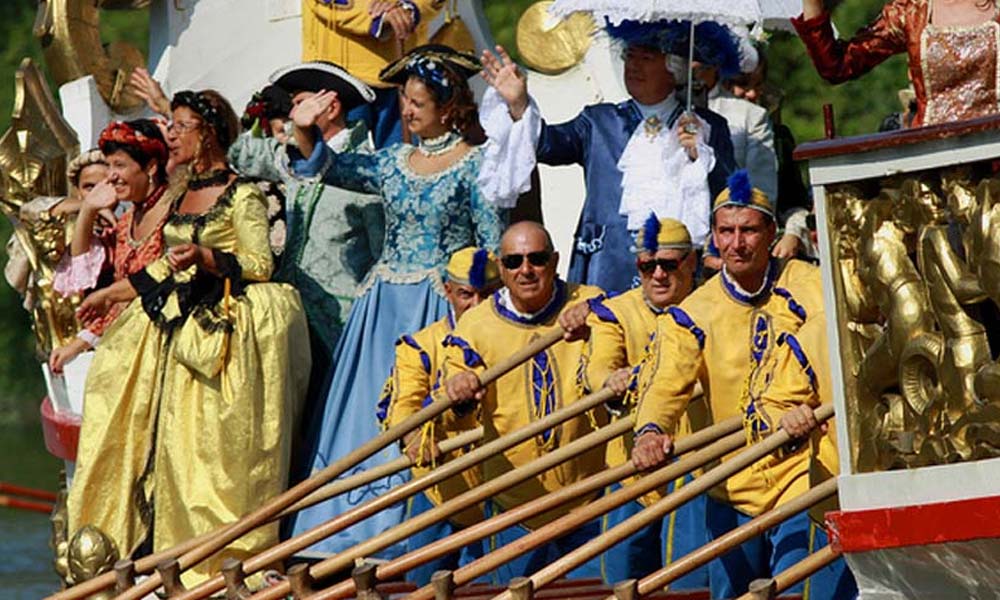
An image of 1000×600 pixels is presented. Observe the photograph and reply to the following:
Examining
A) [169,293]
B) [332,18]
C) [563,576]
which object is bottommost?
[563,576]

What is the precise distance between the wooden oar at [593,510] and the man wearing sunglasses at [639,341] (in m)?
0.30

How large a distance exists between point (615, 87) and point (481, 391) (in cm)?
283

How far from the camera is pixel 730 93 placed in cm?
1278

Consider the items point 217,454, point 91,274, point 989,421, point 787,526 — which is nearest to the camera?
point 989,421

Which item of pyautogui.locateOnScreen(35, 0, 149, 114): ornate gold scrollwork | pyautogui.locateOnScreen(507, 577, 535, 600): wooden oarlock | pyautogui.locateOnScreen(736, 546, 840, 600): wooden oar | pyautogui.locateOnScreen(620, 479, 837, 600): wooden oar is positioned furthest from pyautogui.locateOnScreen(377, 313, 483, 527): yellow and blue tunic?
pyautogui.locateOnScreen(35, 0, 149, 114): ornate gold scrollwork

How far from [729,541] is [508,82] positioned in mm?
2342

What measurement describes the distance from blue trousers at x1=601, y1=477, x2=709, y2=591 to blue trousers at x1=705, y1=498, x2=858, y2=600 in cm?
19

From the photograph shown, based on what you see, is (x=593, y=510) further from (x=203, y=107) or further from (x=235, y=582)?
(x=203, y=107)

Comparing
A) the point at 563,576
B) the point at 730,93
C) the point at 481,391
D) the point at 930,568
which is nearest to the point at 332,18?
the point at 730,93

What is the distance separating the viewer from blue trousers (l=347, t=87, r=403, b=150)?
13406mm

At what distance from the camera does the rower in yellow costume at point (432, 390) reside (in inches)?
449

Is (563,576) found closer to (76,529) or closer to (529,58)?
(76,529)

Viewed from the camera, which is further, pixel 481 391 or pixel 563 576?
pixel 481 391

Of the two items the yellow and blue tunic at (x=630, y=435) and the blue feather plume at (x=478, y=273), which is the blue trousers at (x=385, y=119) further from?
the yellow and blue tunic at (x=630, y=435)
